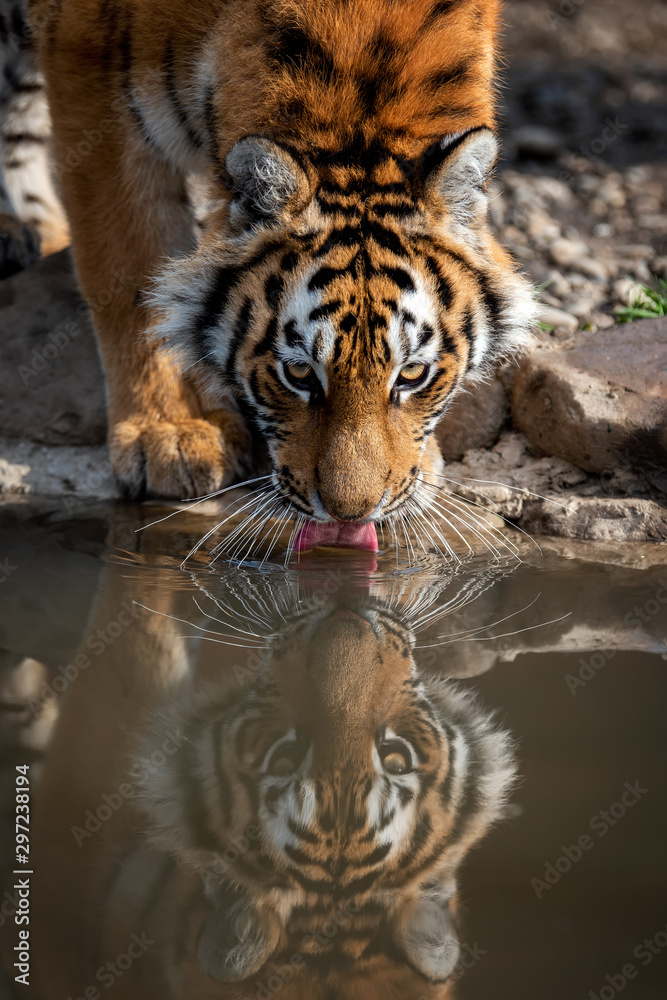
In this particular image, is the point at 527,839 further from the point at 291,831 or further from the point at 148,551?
the point at 148,551

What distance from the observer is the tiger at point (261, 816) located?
118 centimetres

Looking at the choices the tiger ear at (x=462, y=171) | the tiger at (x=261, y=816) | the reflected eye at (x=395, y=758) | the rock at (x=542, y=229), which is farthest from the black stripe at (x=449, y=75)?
the rock at (x=542, y=229)

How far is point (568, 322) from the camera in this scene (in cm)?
384

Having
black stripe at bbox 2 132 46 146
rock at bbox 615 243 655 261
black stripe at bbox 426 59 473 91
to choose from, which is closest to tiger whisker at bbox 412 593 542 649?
black stripe at bbox 426 59 473 91

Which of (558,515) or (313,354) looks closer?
(313,354)

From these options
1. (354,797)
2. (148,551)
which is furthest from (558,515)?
(354,797)

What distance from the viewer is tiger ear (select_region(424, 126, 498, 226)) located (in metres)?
2.17

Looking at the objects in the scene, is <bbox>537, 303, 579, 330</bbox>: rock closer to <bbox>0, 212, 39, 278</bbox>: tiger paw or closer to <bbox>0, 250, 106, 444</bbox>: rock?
<bbox>0, 250, 106, 444</bbox>: rock

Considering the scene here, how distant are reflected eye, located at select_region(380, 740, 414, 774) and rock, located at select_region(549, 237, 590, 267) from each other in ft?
10.8

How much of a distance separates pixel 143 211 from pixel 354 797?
2142 mm

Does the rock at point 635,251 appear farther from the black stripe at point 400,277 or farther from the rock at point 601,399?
the black stripe at point 400,277

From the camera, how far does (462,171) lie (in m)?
2.26

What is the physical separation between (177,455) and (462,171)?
1233 mm

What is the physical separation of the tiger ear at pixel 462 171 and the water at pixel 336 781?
3.00 ft
